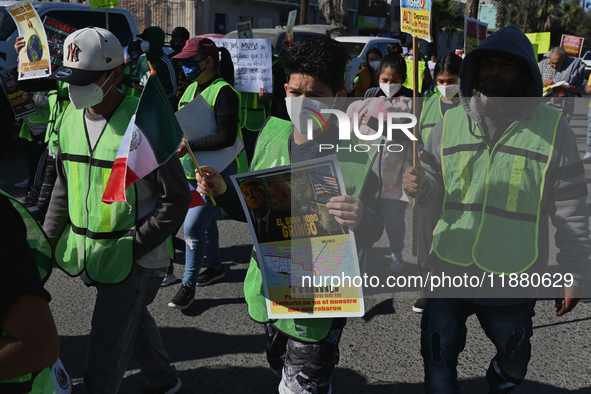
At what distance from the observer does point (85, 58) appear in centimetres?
231

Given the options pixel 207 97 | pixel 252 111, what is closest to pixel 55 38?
pixel 207 97

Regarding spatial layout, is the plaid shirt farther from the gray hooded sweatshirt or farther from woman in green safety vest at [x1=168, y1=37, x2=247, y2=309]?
the gray hooded sweatshirt

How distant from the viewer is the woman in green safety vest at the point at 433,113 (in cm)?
406

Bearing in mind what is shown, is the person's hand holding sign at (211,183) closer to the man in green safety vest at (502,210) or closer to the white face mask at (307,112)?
the white face mask at (307,112)

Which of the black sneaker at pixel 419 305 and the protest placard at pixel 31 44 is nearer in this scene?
the black sneaker at pixel 419 305

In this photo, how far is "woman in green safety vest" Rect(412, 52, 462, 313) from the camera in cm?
406

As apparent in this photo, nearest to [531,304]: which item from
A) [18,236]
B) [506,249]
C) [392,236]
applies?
[506,249]

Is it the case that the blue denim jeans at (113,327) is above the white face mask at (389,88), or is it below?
below

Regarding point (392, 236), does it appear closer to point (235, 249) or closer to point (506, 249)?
point (235, 249)

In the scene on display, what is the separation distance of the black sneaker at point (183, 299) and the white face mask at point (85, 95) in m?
2.06

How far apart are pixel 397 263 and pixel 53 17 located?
737 cm

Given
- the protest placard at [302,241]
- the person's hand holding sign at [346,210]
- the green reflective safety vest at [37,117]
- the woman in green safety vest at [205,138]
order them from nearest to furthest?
the person's hand holding sign at [346,210]
the protest placard at [302,241]
the woman in green safety vest at [205,138]
the green reflective safety vest at [37,117]

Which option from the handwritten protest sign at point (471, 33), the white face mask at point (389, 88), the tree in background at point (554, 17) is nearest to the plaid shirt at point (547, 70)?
the handwritten protest sign at point (471, 33)

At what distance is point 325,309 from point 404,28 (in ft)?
6.28
